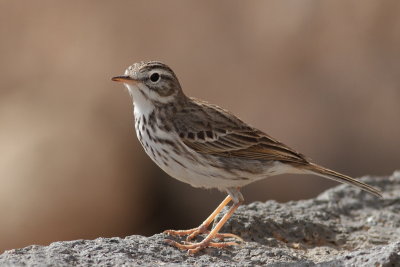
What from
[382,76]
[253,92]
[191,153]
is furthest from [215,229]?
[382,76]

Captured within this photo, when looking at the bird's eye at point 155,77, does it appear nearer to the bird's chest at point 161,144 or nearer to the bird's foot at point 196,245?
the bird's chest at point 161,144

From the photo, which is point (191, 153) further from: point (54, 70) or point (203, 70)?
point (54, 70)

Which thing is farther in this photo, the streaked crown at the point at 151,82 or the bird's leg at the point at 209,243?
the streaked crown at the point at 151,82

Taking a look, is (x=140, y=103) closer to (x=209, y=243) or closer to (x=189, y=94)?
(x=209, y=243)

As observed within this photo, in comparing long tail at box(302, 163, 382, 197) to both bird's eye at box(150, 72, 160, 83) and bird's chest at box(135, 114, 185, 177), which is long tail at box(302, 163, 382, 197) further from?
bird's eye at box(150, 72, 160, 83)

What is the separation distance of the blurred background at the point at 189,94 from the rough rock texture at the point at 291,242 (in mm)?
4921

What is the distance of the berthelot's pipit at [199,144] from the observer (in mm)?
7793

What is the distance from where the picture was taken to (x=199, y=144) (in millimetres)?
7977

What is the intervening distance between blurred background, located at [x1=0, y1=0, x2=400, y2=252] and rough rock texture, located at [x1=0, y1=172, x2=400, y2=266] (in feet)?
16.1

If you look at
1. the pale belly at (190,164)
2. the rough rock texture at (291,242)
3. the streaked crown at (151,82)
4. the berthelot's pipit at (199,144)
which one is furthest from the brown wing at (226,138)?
the rough rock texture at (291,242)

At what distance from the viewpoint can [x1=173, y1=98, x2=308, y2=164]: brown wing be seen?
800 cm

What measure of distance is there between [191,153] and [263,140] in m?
0.96

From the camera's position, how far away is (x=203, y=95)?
15.7 m

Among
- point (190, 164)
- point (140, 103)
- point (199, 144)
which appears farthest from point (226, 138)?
point (140, 103)
